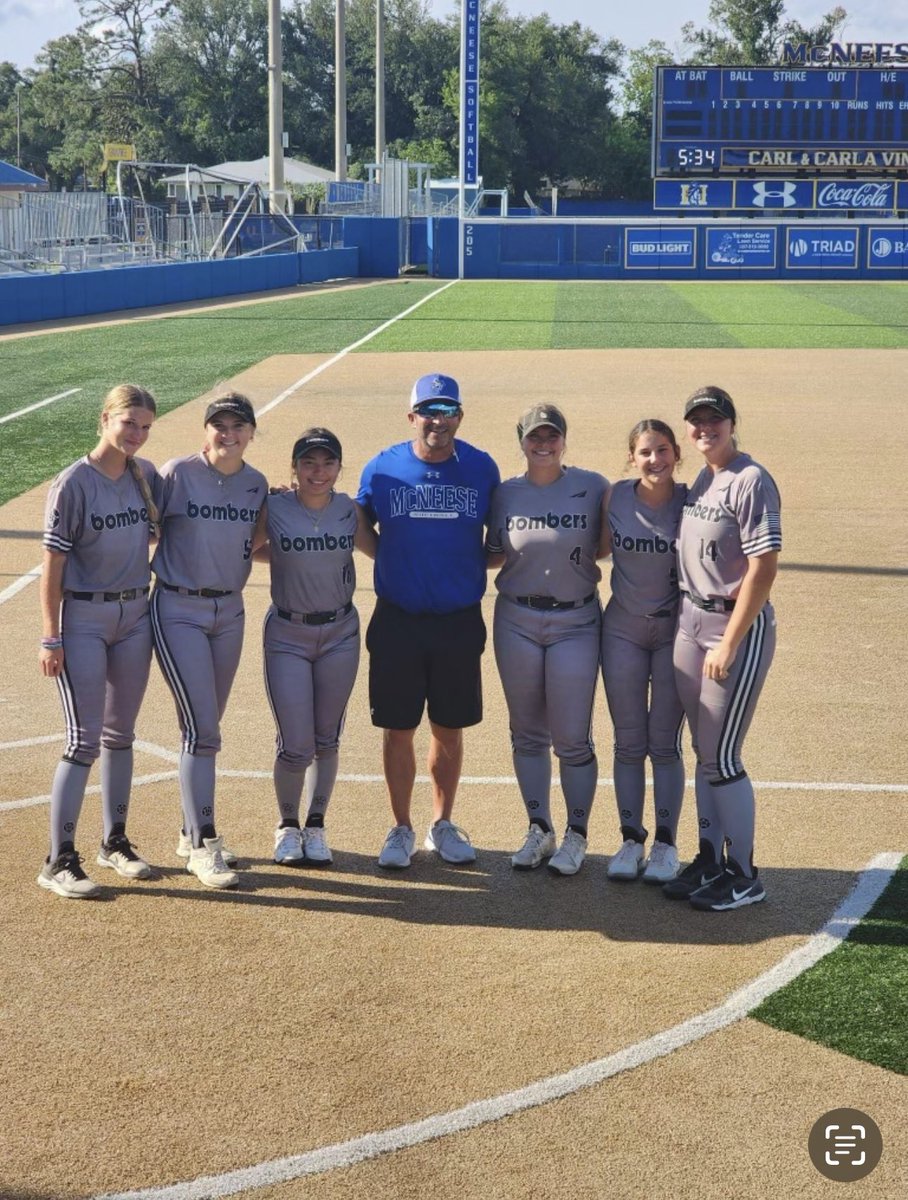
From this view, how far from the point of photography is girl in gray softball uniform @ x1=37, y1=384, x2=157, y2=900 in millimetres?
5617

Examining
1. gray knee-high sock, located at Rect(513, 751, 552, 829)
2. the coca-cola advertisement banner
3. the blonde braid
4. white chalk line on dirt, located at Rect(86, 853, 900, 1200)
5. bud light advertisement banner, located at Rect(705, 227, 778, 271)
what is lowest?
white chalk line on dirt, located at Rect(86, 853, 900, 1200)

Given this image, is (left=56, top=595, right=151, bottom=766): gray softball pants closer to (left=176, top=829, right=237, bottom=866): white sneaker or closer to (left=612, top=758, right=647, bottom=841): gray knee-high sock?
(left=176, top=829, right=237, bottom=866): white sneaker

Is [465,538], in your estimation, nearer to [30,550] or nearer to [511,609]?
[511,609]

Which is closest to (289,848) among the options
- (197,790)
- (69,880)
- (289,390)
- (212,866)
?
(212,866)

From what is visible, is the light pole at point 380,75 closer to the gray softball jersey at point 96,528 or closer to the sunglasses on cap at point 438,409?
the sunglasses on cap at point 438,409

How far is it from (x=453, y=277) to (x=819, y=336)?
26760 millimetres

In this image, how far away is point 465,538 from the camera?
19.5 ft

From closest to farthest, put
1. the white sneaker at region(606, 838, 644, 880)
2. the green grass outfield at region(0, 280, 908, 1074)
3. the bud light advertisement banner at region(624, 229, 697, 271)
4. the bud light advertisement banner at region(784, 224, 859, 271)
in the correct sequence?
the green grass outfield at region(0, 280, 908, 1074) < the white sneaker at region(606, 838, 644, 880) < the bud light advertisement banner at region(784, 224, 859, 271) < the bud light advertisement banner at region(624, 229, 697, 271)

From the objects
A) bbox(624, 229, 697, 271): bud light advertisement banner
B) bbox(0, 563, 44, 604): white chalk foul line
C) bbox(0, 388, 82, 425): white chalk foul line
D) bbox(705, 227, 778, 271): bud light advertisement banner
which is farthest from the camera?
bbox(624, 229, 697, 271): bud light advertisement banner

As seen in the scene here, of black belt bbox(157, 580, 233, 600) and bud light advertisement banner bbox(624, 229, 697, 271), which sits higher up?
bud light advertisement banner bbox(624, 229, 697, 271)

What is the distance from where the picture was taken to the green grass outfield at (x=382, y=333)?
19844 mm

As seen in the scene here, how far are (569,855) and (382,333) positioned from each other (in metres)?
25.5

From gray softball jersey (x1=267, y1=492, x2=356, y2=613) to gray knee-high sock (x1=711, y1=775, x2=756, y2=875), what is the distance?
64.9 inches

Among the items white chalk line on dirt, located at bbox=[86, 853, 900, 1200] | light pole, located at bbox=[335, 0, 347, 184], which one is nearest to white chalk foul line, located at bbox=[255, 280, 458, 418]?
white chalk line on dirt, located at bbox=[86, 853, 900, 1200]
